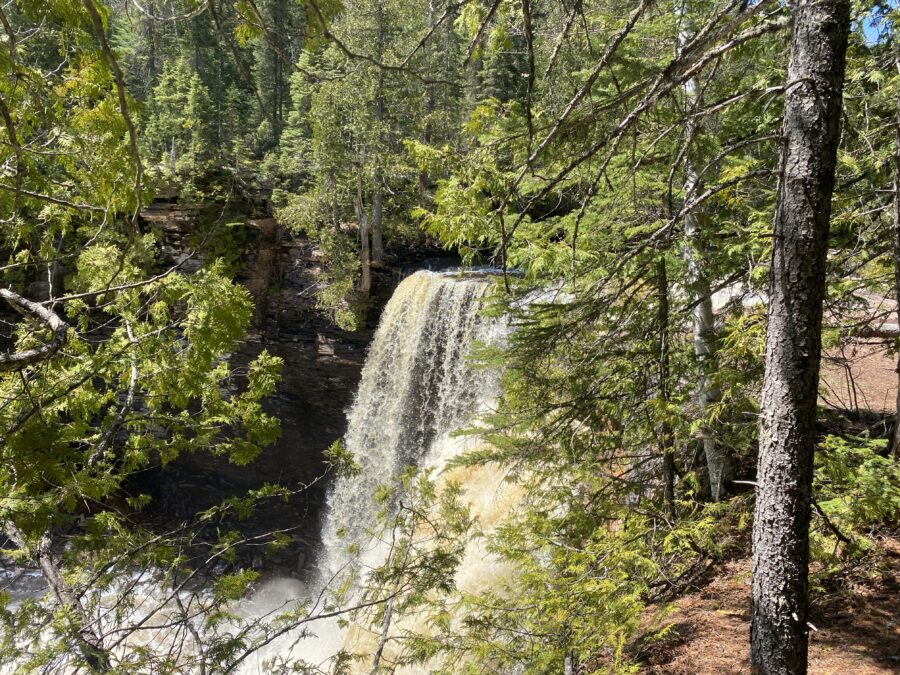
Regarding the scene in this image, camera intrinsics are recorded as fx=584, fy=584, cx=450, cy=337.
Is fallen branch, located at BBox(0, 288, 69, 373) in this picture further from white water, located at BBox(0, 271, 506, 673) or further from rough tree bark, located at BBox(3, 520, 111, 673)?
white water, located at BBox(0, 271, 506, 673)

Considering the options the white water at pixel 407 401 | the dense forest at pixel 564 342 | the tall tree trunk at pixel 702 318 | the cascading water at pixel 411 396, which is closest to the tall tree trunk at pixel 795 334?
the dense forest at pixel 564 342

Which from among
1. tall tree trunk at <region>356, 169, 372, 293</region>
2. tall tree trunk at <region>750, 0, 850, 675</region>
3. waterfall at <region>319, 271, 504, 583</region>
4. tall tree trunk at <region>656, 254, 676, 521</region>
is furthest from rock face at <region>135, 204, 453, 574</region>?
tall tree trunk at <region>750, 0, 850, 675</region>

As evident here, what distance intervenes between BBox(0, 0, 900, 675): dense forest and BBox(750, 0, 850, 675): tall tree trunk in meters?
0.01

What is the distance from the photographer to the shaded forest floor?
370 cm

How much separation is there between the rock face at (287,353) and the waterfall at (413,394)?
1.80 metres

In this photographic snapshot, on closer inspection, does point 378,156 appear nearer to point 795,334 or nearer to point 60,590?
point 60,590

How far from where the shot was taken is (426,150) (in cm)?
482

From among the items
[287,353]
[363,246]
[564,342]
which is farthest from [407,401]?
[564,342]

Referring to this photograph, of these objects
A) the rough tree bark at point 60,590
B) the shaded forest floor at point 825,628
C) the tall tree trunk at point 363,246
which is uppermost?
the tall tree trunk at point 363,246

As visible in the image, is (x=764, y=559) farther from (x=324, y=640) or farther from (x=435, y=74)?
(x=435, y=74)

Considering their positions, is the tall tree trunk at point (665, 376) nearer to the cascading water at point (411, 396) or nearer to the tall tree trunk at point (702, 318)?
the tall tree trunk at point (702, 318)

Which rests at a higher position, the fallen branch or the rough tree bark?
the fallen branch

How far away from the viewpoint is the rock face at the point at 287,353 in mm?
15633

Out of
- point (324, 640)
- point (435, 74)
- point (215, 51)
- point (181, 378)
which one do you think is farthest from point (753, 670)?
point (215, 51)
